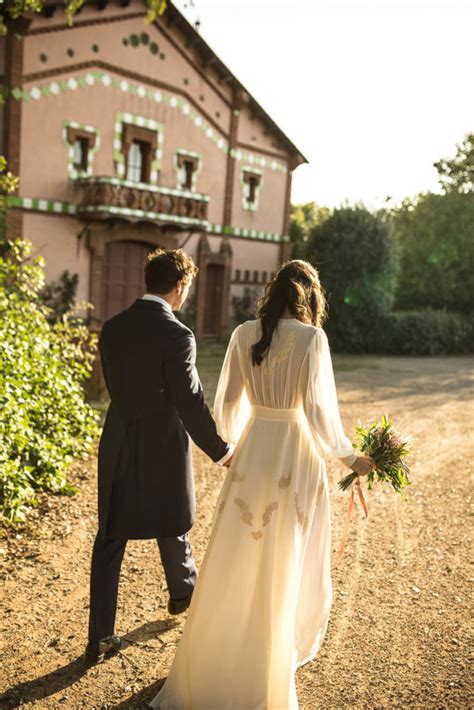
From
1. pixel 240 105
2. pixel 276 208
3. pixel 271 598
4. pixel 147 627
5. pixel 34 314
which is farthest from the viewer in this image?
pixel 276 208

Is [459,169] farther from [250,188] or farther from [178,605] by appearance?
[178,605]

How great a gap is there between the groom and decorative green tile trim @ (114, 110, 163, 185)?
56.6 ft

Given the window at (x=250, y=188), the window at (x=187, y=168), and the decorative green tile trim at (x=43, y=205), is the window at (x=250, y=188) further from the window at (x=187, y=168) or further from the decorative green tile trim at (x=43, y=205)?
the decorative green tile trim at (x=43, y=205)

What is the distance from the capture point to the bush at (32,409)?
5587mm

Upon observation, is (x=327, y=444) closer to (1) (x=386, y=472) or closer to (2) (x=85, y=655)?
(1) (x=386, y=472)

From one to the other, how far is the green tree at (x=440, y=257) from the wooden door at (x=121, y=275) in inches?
592

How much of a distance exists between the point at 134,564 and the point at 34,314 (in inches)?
130

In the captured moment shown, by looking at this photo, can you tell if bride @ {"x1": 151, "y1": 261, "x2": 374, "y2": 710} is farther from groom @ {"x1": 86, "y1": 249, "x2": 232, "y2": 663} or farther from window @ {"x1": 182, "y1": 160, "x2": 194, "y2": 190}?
window @ {"x1": 182, "y1": 160, "x2": 194, "y2": 190}

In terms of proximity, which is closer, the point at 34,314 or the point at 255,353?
the point at 255,353

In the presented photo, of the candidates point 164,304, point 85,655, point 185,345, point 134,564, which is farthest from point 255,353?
point 134,564

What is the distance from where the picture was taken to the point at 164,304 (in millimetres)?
3588

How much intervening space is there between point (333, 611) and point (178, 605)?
1.08 metres

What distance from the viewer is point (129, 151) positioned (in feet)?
66.3

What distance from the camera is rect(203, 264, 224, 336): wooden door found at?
75.8 feet
